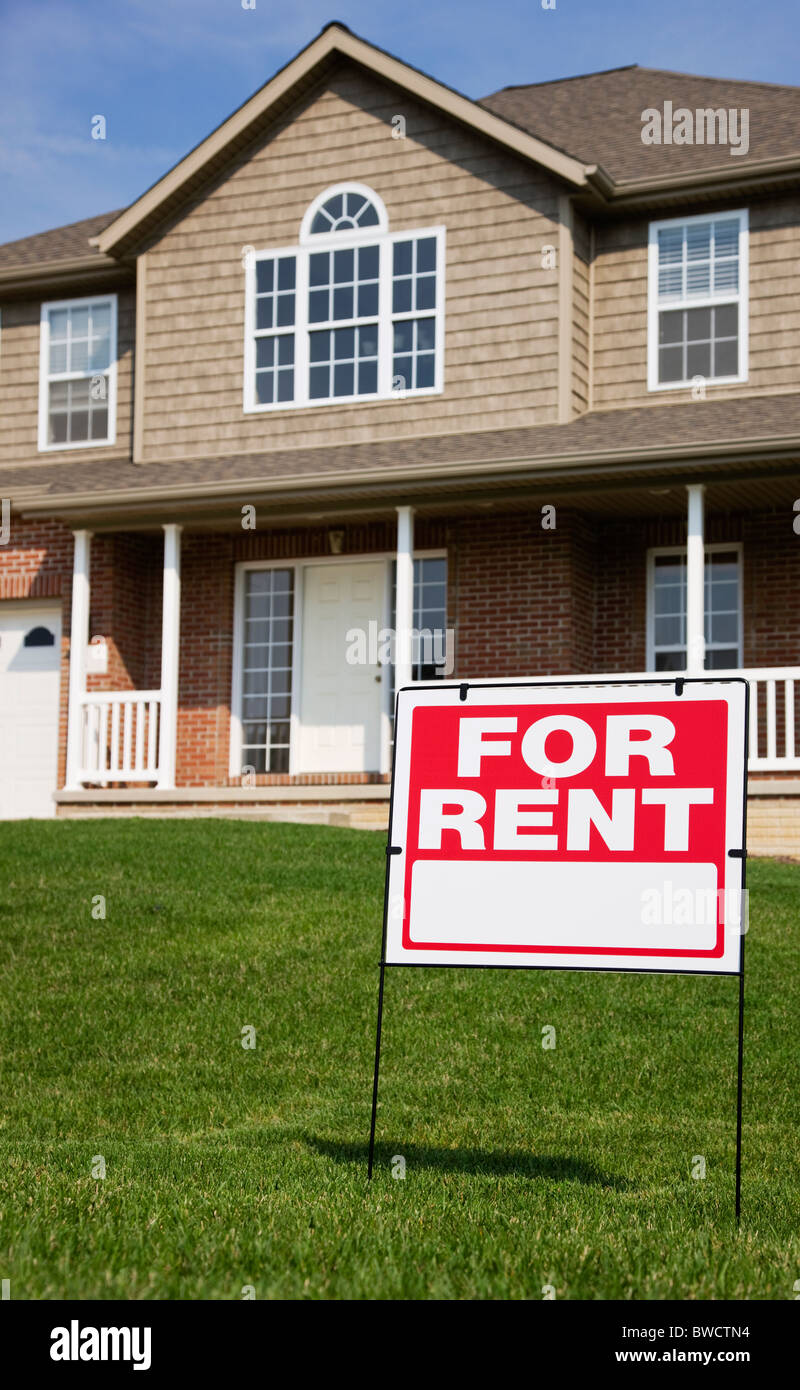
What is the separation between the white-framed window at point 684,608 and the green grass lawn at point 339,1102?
3985mm

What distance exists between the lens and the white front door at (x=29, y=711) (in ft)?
58.9

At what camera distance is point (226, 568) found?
688 inches

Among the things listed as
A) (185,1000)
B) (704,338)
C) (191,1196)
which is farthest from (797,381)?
(191,1196)

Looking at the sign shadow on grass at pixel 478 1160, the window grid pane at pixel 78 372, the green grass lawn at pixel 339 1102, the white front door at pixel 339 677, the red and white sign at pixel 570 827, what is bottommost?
the sign shadow on grass at pixel 478 1160

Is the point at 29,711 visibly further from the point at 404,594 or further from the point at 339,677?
the point at 404,594

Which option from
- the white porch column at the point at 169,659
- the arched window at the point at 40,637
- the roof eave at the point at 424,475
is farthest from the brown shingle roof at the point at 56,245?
the arched window at the point at 40,637

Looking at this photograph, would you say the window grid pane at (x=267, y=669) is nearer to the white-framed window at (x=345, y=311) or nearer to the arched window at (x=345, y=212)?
the white-framed window at (x=345, y=311)

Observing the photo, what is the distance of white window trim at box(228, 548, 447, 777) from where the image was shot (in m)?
16.7

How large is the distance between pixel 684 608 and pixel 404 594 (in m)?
2.86

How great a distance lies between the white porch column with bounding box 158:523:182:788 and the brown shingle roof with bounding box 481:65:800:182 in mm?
5543

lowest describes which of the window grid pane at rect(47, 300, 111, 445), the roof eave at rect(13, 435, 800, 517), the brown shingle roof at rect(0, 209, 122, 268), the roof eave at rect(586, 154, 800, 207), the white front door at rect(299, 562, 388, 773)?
the white front door at rect(299, 562, 388, 773)

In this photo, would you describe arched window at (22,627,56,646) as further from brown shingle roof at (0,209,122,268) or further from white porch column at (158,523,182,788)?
brown shingle roof at (0,209,122,268)

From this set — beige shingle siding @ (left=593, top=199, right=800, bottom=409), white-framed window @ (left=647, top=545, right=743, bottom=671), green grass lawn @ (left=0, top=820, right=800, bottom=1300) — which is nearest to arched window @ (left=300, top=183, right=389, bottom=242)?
beige shingle siding @ (left=593, top=199, right=800, bottom=409)
